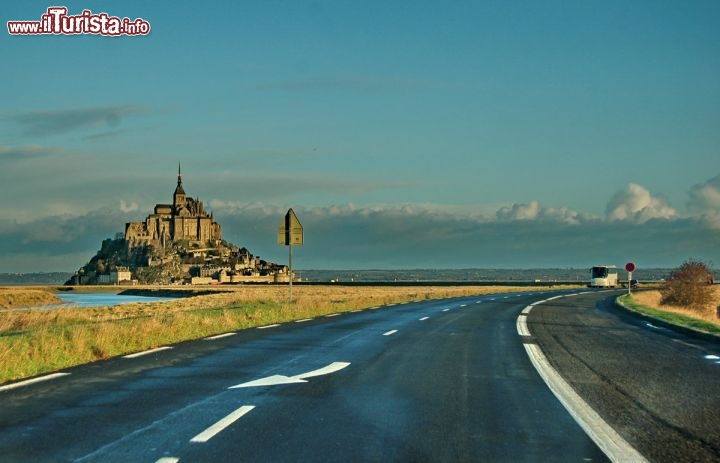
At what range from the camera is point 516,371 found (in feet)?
43.0

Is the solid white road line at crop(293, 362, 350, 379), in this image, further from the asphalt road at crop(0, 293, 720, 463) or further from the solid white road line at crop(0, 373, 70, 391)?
the solid white road line at crop(0, 373, 70, 391)

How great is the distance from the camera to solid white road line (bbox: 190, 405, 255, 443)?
7.38m

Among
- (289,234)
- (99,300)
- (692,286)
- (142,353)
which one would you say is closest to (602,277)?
(692,286)

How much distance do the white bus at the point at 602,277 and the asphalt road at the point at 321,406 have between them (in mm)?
86038

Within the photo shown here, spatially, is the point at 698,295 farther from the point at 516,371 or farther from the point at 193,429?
the point at 193,429

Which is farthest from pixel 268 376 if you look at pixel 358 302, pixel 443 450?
pixel 358 302

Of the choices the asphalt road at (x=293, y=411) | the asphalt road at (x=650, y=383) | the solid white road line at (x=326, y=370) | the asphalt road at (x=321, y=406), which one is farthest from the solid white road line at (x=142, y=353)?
the asphalt road at (x=650, y=383)

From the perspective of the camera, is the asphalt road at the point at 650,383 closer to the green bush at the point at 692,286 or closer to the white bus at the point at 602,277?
the green bush at the point at 692,286

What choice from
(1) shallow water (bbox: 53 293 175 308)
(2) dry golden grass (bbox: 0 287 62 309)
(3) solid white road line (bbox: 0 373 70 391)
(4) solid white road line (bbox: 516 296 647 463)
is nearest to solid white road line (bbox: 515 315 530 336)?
(4) solid white road line (bbox: 516 296 647 463)

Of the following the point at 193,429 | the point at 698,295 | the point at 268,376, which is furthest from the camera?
the point at 698,295

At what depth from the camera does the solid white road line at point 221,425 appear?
24.2 feet

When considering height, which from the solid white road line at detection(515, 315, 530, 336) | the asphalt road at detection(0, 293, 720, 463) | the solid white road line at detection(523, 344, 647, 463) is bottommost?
the solid white road line at detection(523, 344, 647, 463)

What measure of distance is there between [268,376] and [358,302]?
28926 millimetres

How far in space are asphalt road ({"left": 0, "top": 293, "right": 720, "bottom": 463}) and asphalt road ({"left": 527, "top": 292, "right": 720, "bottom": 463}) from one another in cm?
6
